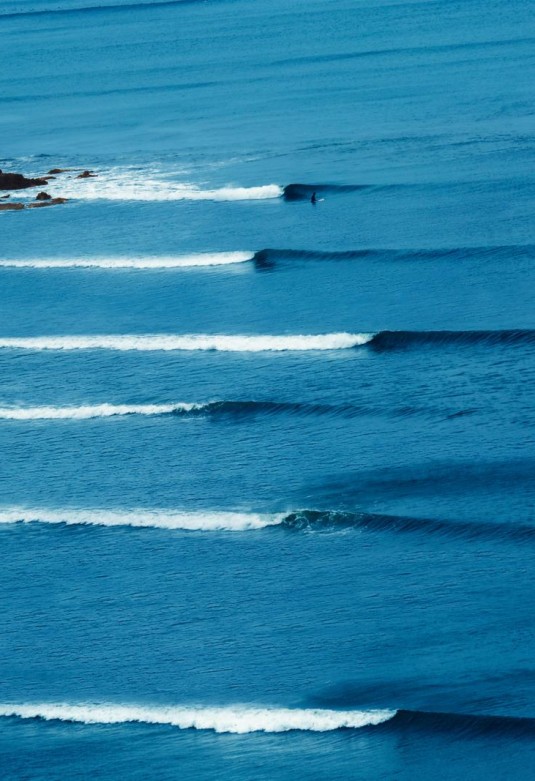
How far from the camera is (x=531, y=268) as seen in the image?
45.8m

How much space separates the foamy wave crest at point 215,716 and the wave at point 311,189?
35.4 metres

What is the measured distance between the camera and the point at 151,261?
5172 centimetres

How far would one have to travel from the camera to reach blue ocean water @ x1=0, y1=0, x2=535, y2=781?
2497cm

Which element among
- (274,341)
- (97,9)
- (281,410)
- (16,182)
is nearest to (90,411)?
(281,410)

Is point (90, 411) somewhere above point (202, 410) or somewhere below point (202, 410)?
above

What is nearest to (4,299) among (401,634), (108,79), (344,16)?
(401,634)

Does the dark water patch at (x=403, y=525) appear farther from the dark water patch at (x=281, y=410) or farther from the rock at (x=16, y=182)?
the rock at (x=16, y=182)

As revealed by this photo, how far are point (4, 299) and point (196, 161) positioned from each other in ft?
61.5

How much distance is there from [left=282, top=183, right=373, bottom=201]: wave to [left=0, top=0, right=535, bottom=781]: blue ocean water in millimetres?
211

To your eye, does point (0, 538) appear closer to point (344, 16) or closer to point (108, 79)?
point (108, 79)

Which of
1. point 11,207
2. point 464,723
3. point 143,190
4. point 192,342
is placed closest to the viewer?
point 464,723

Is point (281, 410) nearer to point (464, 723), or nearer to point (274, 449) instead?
point (274, 449)

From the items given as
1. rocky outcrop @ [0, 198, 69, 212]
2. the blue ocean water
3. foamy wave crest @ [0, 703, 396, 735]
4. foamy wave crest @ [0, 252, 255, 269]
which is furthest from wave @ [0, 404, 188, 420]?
rocky outcrop @ [0, 198, 69, 212]

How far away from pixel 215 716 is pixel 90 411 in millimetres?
15108
